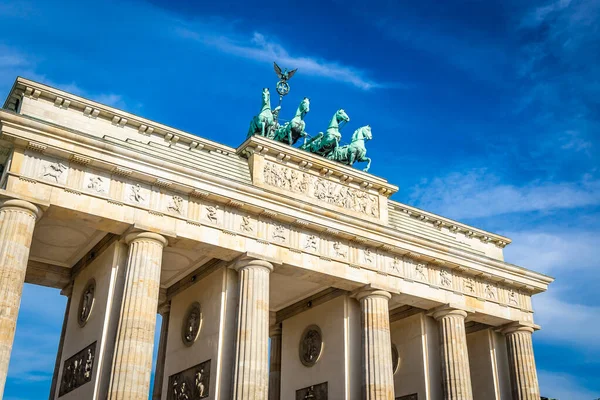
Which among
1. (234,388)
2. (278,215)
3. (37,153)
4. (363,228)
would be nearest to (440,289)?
(363,228)

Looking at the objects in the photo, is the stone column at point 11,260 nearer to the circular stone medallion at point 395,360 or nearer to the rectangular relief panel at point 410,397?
the rectangular relief panel at point 410,397

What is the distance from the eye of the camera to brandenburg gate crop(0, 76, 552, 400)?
22469 mm

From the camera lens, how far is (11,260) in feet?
68.2

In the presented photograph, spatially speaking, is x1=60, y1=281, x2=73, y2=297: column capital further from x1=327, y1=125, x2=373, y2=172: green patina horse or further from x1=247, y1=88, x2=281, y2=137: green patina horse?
x1=327, y1=125, x2=373, y2=172: green patina horse

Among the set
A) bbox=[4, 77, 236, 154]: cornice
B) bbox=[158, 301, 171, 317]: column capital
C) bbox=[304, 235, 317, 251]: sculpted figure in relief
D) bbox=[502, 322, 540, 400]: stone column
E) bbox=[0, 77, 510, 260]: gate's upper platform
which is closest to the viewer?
bbox=[4, 77, 236, 154]: cornice

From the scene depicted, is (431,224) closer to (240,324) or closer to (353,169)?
(353,169)

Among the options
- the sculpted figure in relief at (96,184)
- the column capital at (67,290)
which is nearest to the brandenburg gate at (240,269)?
the sculpted figure in relief at (96,184)

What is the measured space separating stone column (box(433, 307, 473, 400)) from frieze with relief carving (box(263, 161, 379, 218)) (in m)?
5.65

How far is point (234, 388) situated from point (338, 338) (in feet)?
21.9

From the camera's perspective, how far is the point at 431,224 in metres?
34.0

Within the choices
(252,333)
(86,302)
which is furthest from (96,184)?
(252,333)

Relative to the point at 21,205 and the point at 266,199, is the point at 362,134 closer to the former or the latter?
the point at 266,199

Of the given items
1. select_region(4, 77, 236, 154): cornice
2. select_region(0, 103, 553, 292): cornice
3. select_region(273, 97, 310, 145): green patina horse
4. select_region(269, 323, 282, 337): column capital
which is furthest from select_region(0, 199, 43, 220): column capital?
select_region(269, 323, 282, 337): column capital

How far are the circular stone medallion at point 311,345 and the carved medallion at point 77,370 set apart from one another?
33.8ft
